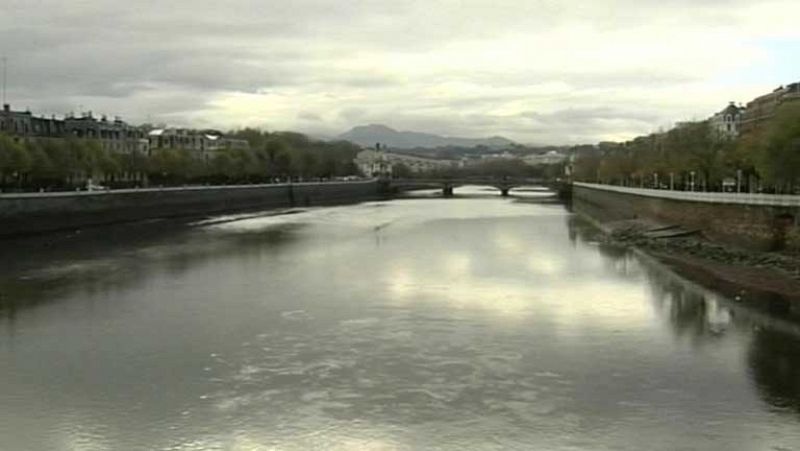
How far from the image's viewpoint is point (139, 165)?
282 feet

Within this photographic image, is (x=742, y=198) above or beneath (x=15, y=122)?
beneath

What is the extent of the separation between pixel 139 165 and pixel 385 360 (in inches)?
2928

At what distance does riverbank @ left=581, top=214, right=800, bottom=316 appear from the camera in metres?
24.1

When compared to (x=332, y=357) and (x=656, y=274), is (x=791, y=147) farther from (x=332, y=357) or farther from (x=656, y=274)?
(x=332, y=357)

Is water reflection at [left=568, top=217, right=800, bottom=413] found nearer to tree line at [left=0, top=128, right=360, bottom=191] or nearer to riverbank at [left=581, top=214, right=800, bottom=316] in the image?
riverbank at [left=581, top=214, right=800, bottom=316]

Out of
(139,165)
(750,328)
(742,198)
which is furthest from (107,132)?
(750,328)

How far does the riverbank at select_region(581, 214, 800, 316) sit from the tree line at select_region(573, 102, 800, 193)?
3.78m

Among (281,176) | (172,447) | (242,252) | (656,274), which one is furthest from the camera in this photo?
(281,176)

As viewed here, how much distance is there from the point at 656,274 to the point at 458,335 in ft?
44.6

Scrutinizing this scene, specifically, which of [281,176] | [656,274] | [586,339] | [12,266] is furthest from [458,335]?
[281,176]

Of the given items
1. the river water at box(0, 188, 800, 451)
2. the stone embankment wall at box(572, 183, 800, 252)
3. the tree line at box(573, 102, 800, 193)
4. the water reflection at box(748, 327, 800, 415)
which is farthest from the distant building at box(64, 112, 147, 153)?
the water reflection at box(748, 327, 800, 415)

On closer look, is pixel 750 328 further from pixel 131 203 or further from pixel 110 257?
pixel 131 203

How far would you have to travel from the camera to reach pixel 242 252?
122 ft

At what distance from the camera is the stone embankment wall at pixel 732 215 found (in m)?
32.3
